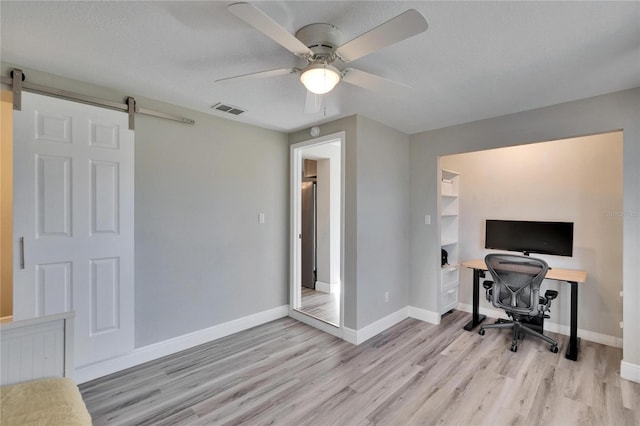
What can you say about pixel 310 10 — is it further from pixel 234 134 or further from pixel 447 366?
pixel 447 366

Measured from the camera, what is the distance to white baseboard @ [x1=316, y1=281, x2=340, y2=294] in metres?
4.83

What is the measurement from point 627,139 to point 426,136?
176 centimetres

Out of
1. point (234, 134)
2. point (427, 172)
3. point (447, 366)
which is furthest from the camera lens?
point (427, 172)

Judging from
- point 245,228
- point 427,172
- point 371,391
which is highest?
point 427,172

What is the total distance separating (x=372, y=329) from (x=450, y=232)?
5.88 feet

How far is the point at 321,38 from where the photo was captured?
159 centimetres

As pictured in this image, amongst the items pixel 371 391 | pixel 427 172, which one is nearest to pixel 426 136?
pixel 427 172

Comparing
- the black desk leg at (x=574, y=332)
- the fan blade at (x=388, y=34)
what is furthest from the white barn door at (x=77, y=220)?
the black desk leg at (x=574, y=332)

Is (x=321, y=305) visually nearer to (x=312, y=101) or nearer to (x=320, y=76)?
(x=312, y=101)

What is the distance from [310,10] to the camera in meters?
1.46

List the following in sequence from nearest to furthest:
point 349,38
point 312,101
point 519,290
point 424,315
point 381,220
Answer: point 349,38 < point 312,101 < point 519,290 < point 381,220 < point 424,315

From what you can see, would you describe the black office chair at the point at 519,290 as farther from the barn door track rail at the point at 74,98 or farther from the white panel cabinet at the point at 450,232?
the barn door track rail at the point at 74,98

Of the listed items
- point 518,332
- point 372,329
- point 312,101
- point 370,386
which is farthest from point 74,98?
point 518,332

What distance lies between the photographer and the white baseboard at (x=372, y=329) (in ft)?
10.00
